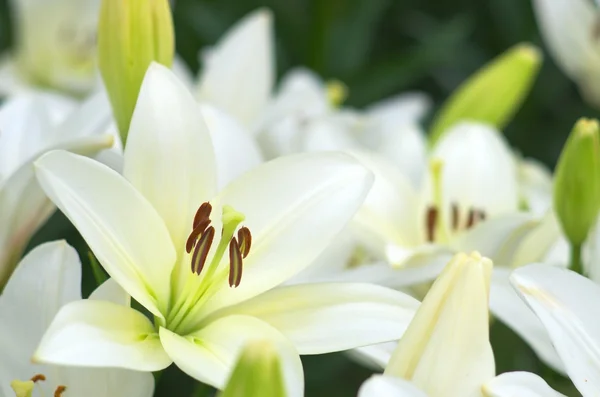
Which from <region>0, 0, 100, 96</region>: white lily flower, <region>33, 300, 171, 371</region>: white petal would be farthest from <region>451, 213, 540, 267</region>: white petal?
<region>0, 0, 100, 96</region>: white lily flower

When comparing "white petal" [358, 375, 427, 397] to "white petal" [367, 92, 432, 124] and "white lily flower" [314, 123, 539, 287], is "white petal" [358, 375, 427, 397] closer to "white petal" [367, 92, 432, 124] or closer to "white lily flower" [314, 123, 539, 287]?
"white lily flower" [314, 123, 539, 287]

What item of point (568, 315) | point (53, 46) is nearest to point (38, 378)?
point (568, 315)

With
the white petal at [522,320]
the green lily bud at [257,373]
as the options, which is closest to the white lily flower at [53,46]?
the white petal at [522,320]

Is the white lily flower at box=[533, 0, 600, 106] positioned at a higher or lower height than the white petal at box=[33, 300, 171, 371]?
higher

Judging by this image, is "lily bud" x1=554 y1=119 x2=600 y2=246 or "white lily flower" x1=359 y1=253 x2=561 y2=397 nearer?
"white lily flower" x1=359 y1=253 x2=561 y2=397

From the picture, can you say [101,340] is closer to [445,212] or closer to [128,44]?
[128,44]

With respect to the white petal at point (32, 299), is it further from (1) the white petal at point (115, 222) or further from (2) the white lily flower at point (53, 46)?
(2) the white lily flower at point (53, 46)
